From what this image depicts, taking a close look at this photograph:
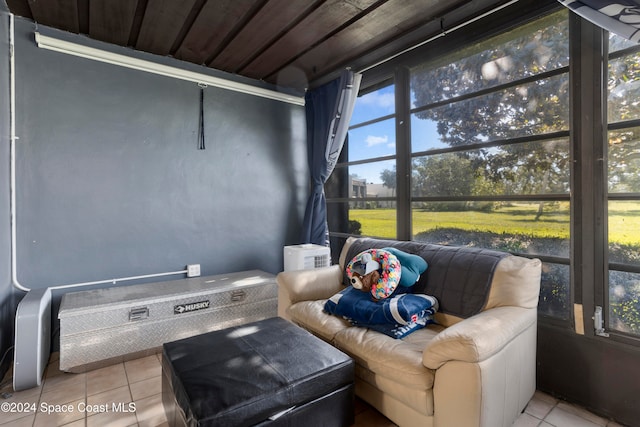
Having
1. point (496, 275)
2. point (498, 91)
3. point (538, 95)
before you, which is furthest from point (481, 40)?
point (496, 275)

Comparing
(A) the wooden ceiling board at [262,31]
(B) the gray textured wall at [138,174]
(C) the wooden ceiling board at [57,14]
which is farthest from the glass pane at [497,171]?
(C) the wooden ceiling board at [57,14]

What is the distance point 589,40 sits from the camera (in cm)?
158

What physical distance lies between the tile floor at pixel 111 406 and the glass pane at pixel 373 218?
1426mm

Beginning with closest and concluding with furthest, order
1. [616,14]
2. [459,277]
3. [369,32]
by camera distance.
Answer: [616,14] → [459,277] → [369,32]

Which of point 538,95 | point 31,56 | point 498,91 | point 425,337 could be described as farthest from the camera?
point 31,56

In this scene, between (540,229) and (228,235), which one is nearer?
(540,229)

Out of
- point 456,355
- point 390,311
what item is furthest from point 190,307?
point 456,355

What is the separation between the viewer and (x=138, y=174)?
250 cm

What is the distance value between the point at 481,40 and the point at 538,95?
0.56 metres

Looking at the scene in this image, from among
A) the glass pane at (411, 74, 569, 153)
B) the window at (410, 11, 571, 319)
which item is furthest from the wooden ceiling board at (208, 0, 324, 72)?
the glass pane at (411, 74, 569, 153)

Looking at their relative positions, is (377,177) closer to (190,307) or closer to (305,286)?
(305,286)

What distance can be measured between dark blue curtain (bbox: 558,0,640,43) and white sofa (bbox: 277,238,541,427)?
108 centimetres

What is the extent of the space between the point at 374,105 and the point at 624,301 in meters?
2.22

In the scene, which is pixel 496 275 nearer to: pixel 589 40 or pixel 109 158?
pixel 589 40
